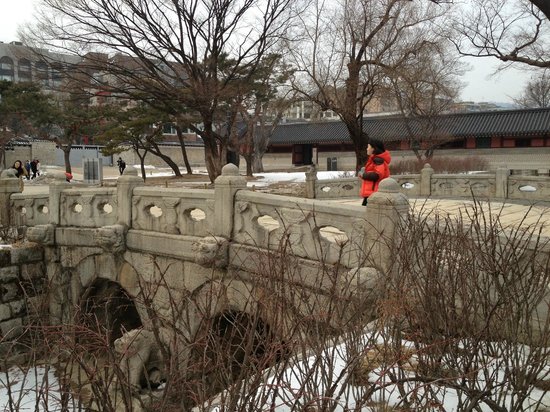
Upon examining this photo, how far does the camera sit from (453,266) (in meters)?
2.98

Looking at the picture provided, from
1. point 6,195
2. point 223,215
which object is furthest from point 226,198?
point 6,195

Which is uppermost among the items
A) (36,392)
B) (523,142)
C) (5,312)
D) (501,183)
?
(523,142)

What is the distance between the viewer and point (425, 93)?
2286cm

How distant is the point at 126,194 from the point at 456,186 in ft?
30.1

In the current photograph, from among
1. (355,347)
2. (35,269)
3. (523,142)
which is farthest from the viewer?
(523,142)

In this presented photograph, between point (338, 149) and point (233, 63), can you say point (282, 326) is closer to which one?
point (233, 63)

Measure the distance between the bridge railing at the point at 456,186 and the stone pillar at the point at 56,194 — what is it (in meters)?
6.58

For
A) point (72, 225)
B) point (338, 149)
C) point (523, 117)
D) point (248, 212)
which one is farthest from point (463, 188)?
point (338, 149)

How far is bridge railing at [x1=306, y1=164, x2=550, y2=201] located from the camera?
41.5 ft

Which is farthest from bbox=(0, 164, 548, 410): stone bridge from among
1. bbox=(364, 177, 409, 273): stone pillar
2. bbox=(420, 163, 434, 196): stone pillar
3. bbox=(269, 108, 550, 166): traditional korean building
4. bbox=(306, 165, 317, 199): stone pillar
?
bbox=(269, 108, 550, 166): traditional korean building

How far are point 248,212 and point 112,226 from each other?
2744 millimetres

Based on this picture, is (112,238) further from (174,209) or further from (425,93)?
(425,93)

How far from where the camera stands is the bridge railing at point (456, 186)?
12.7 m

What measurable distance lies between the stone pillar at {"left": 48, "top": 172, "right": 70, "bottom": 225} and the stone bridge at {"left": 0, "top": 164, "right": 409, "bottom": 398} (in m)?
0.02
